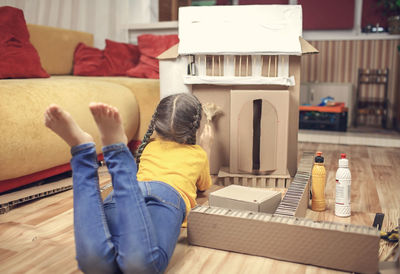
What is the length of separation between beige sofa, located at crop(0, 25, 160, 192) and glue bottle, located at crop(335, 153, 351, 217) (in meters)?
1.24

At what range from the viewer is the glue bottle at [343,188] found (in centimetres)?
141

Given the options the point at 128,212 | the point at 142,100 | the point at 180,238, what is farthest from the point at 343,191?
the point at 142,100

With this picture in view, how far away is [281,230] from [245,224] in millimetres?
107

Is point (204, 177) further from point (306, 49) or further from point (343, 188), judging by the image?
point (306, 49)

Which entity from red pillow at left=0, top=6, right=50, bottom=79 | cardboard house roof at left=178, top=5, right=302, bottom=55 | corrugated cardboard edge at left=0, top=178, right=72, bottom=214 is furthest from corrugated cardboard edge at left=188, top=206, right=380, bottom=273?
red pillow at left=0, top=6, right=50, bottom=79

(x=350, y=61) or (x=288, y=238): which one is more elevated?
(x=350, y=61)

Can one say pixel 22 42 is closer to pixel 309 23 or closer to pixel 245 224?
pixel 245 224

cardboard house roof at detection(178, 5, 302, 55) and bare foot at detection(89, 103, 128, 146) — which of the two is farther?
cardboard house roof at detection(178, 5, 302, 55)

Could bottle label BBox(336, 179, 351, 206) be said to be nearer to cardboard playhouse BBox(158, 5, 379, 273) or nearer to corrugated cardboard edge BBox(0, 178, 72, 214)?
cardboard playhouse BBox(158, 5, 379, 273)

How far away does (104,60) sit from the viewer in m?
3.02

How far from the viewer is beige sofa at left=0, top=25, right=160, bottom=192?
156 centimetres

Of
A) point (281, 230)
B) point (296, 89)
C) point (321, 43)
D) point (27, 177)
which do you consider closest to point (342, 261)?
point (281, 230)

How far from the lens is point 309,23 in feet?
15.4

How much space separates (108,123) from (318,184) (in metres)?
0.93
